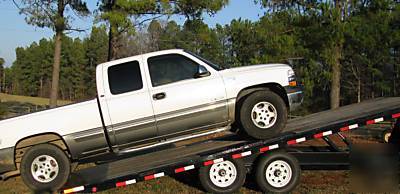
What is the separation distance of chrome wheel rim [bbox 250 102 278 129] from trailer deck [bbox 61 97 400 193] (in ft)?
0.84

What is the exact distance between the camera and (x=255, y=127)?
7.24m

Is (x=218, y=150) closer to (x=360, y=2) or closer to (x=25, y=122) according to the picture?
(x=25, y=122)

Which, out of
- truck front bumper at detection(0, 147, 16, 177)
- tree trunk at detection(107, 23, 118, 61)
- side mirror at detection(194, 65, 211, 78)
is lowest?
truck front bumper at detection(0, 147, 16, 177)

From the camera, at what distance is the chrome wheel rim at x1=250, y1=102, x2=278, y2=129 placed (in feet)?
23.8

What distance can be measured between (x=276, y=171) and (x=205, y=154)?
1.16m

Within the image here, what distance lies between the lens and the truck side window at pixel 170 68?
7345 mm

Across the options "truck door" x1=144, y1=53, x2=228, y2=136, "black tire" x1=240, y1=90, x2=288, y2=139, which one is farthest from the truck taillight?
"truck door" x1=144, y1=53, x2=228, y2=136

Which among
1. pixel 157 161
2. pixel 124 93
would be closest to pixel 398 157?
pixel 157 161

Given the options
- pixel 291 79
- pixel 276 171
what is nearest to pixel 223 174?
pixel 276 171

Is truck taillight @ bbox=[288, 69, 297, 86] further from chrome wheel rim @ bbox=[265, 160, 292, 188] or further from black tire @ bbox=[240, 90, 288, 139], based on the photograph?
chrome wheel rim @ bbox=[265, 160, 292, 188]

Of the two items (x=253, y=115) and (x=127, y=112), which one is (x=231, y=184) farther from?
(x=127, y=112)

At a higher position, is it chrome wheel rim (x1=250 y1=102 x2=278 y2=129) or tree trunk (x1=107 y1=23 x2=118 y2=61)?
tree trunk (x1=107 y1=23 x2=118 y2=61)

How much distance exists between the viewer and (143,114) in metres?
7.14

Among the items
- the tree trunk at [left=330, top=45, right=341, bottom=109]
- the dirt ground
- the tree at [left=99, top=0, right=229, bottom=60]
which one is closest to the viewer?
the dirt ground
